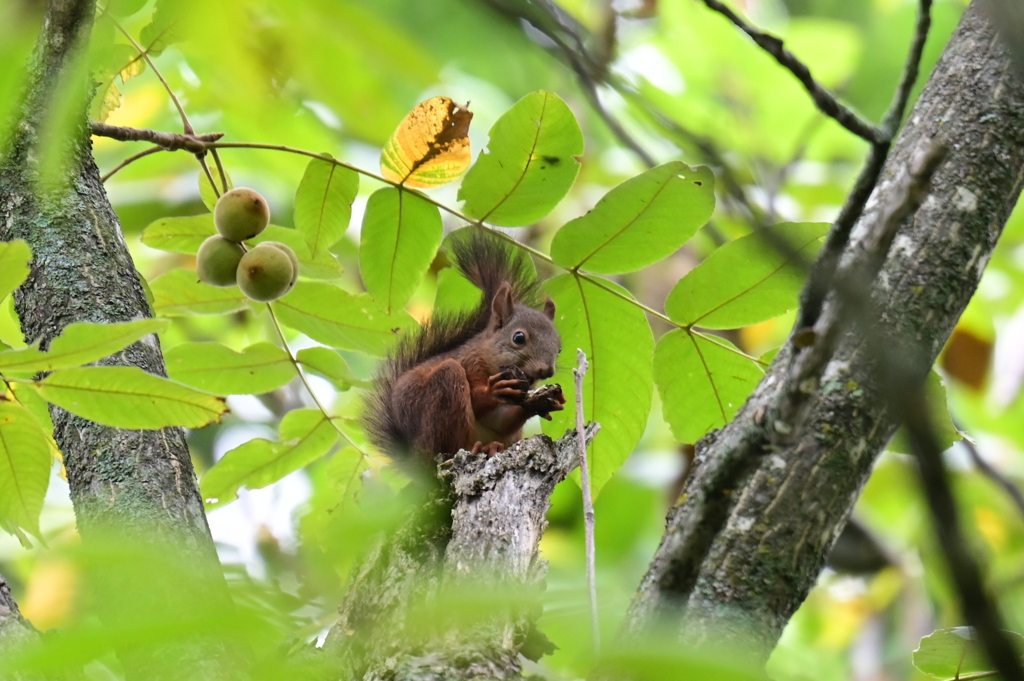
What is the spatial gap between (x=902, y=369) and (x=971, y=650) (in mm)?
1342

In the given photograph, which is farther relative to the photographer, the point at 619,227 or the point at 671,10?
the point at 671,10

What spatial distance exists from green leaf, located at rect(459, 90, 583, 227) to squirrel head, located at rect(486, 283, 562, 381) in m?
0.89

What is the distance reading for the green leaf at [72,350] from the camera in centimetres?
151

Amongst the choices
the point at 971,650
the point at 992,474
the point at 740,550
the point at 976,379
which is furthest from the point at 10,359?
the point at 976,379

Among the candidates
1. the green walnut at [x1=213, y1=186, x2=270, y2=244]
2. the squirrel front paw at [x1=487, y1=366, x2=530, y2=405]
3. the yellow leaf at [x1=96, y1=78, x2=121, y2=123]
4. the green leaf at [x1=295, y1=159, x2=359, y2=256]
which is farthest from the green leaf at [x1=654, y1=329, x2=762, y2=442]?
the yellow leaf at [x1=96, y1=78, x2=121, y2=123]

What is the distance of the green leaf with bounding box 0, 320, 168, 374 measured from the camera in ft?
4.95

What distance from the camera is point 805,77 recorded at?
6.69 ft

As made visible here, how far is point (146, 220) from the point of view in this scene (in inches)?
189

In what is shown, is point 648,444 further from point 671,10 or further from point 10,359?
point 10,359

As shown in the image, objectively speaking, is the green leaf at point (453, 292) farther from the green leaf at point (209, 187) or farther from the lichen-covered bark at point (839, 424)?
the lichen-covered bark at point (839, 424)

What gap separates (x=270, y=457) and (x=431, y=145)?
3.34ft

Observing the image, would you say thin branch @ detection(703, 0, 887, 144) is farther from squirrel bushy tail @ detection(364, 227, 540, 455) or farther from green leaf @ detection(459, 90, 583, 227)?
squirrel bushy tail @ detection(364, 227, 540, 455)

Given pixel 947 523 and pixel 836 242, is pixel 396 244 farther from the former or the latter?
pixel 947 523

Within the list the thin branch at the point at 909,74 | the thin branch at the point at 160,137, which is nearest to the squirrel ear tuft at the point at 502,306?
the thin branch at the point at 160,137
